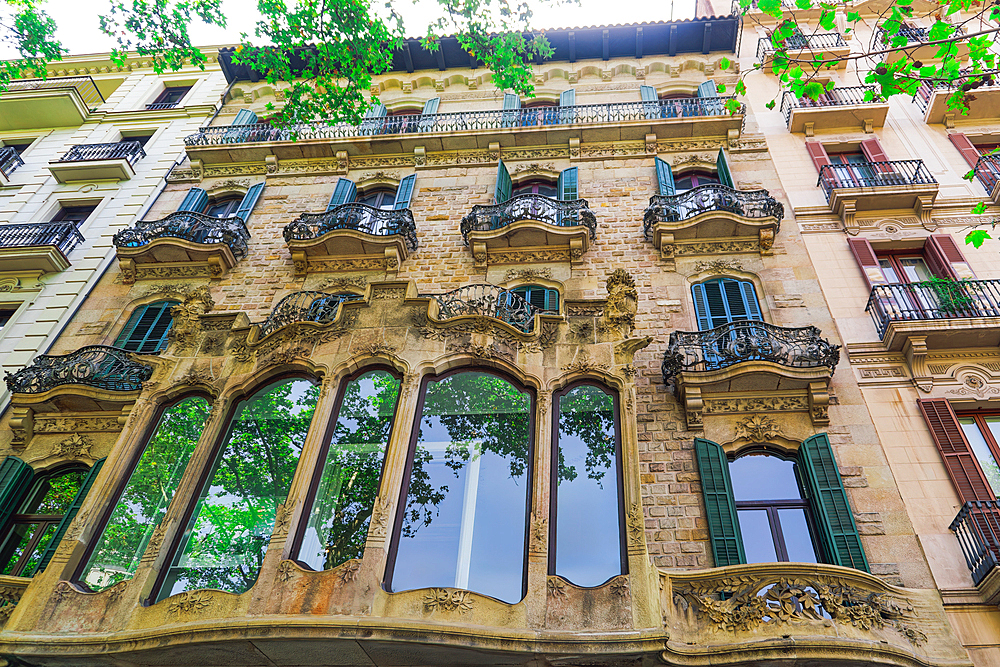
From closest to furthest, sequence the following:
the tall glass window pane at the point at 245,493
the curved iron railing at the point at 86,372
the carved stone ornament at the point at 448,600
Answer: the carved stone ornament at the point at 448,600 < the tall glass window pane at the point at 245,493 < the curved iron railing at the point at 86,372

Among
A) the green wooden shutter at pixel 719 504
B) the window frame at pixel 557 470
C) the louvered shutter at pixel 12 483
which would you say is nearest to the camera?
the window frame at pixel 557 470

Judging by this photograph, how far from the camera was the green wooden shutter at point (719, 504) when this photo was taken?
28.0ft

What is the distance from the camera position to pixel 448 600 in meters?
6.75

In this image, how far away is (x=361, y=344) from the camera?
9.45 m

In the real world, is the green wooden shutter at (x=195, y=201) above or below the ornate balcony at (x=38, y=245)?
above

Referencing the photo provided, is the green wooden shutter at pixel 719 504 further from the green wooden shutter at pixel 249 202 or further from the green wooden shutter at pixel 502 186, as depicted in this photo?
the green wooden shutter at pixel 249 202

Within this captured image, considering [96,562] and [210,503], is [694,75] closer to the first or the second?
[210,503]

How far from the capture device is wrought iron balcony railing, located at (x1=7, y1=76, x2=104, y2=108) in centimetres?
1969

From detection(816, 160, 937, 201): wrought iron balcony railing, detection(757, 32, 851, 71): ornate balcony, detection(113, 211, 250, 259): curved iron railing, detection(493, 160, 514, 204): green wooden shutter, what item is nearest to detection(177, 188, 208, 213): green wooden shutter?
detection(113, 211, 250, 259): curved iron railing

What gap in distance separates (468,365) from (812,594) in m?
5.24

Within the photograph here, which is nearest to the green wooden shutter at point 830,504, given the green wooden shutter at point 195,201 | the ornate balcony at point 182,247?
the ornate balcony at point 182,247

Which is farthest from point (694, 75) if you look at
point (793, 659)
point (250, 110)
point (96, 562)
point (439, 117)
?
point (96, 562)

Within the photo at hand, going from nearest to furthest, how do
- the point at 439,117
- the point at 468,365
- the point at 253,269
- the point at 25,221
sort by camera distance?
the point at 468,365
the point at 253,269
the point at 25,221
the point at 439,117

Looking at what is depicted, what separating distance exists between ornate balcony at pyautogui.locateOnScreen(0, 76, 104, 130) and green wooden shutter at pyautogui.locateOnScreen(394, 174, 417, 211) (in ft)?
38.1
